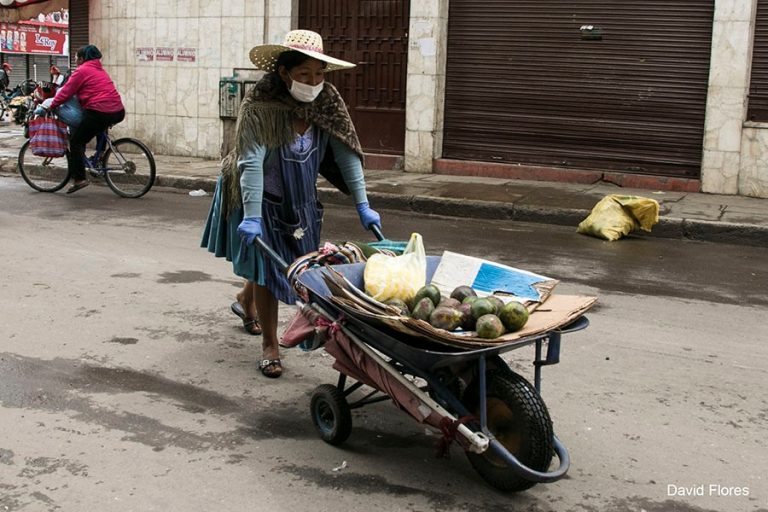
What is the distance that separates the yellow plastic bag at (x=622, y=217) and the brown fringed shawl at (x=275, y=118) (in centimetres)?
513

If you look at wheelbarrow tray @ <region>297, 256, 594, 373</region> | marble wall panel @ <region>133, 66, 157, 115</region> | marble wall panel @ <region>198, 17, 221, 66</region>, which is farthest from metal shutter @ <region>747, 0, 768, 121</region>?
marble wall panel @ <region>133, 66, 157, 115</region>

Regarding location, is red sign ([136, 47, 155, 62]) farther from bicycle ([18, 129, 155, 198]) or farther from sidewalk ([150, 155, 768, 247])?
bicycle ([18, 129, 155, 198])

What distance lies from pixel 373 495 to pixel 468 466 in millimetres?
478

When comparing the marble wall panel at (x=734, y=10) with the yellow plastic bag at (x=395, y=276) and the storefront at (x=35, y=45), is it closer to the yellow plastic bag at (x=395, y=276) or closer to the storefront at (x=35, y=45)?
the yellow plastic bag at (x=395, y=276)

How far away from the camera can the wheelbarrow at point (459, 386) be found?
340 cm

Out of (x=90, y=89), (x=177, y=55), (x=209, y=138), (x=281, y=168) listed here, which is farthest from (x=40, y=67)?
(x=281, y=168)

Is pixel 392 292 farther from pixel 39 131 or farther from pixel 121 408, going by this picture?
pixel 39 131

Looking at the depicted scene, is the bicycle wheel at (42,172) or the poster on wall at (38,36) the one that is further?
the poster on wall at (38,36)

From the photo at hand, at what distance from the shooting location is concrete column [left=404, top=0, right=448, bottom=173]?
13.3 m

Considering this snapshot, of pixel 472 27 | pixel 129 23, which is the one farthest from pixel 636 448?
pixel 129 23

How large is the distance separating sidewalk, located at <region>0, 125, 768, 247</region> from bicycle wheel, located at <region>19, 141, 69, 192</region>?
52.4 inches

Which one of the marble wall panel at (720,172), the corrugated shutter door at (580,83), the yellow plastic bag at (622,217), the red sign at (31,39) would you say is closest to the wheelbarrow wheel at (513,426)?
the yellow plastic bag at (622,217)

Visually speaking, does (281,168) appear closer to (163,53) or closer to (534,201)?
(534,201)

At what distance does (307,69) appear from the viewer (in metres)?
4.60
